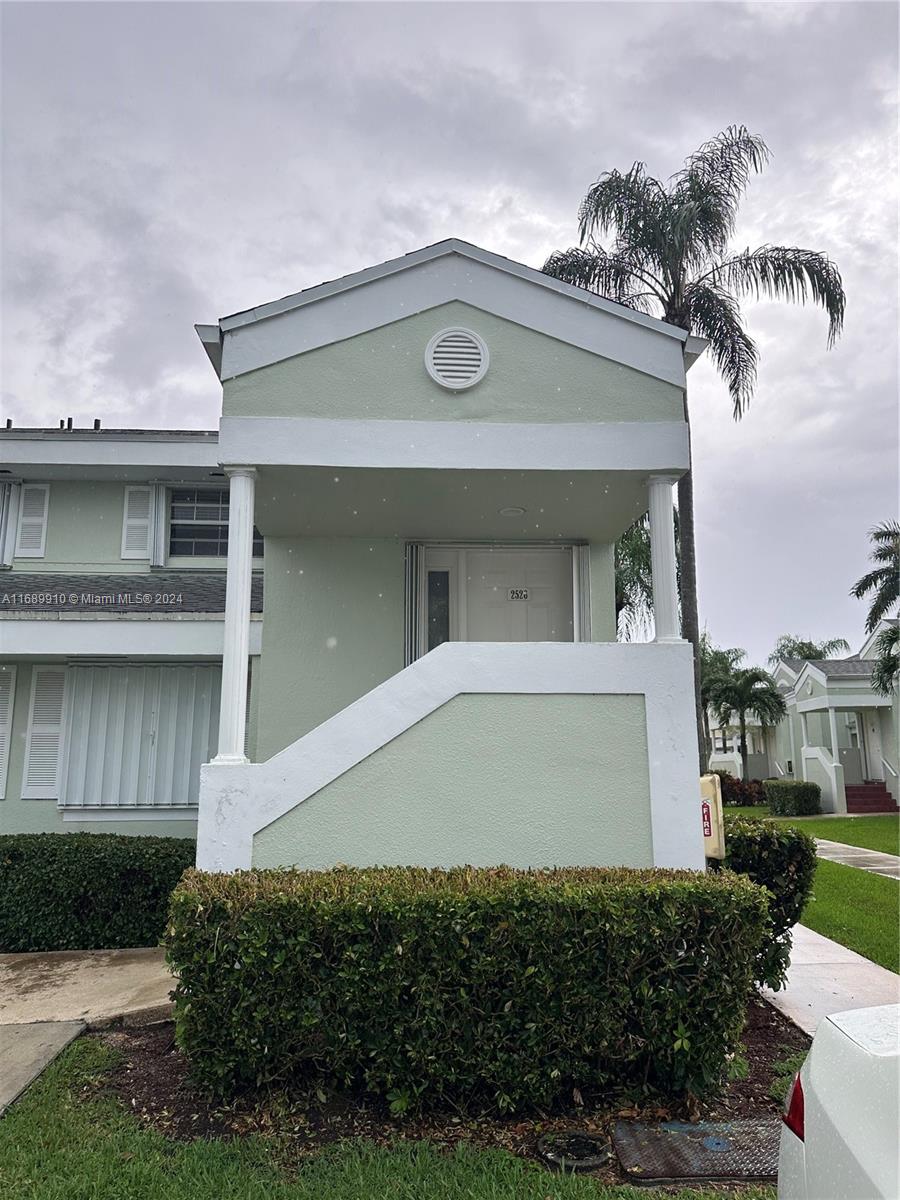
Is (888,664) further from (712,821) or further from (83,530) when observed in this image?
(83,530)

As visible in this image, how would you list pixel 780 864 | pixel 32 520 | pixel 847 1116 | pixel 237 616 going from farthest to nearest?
pixel 32 520
pixel 780 864
pixel 237 616
pixel 847 1116

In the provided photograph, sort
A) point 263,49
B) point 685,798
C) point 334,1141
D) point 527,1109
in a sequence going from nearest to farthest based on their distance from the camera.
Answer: point 334,1141 → point 527,1109 → point 685,798 → point 263,49

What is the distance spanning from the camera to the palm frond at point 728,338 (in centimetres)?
1362

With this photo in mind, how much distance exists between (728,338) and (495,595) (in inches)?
311

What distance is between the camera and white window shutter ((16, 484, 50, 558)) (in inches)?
442

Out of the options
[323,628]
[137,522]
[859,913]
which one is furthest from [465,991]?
[137,522]

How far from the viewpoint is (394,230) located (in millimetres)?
11938

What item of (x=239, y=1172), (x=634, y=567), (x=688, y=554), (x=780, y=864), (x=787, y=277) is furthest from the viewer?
(x=634, y=567)

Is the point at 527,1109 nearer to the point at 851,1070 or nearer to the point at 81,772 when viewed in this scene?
the point at 851,1070

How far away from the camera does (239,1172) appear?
373 cm

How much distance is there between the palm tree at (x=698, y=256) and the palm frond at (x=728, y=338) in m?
0.02

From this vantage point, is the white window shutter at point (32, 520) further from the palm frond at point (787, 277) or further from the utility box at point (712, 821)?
the palm frond at point (787, 277)

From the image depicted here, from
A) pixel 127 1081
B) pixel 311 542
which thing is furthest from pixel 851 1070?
pixel 311 542

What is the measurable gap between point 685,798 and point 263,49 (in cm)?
785
